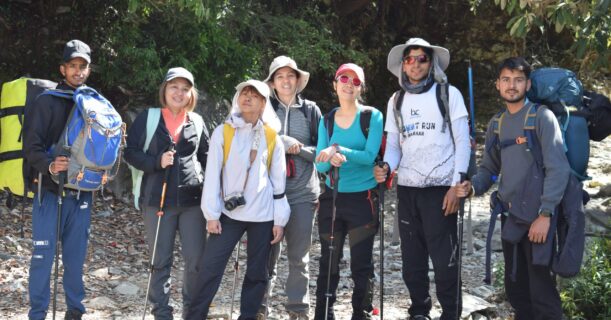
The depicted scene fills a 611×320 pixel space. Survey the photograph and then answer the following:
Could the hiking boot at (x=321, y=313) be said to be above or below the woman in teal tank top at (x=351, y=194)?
below

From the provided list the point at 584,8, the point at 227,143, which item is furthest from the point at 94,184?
the point at 584,8

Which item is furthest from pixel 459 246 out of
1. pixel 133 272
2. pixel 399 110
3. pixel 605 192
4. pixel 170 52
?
pixel 605 192

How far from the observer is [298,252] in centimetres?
614

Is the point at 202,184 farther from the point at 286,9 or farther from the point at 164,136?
the point at 286,9

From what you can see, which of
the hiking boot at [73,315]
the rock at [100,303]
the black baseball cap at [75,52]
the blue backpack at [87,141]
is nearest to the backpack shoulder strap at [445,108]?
the blue backpack at [87,141]

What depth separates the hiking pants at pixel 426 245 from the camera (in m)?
5.82

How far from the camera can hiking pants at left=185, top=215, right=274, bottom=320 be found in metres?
5.77

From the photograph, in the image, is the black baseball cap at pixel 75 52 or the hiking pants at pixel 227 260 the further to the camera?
the black baseball cap at pixel 75 52

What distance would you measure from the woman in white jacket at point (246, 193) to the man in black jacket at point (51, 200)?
3.58ft

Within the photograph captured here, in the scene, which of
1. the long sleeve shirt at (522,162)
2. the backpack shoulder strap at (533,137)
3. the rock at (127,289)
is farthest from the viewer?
the rock at (127,289)

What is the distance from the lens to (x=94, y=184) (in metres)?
5.96

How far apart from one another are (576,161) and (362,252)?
181 centimetres

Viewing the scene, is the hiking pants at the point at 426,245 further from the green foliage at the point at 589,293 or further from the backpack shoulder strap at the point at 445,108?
the green foliage at the point at 589,293

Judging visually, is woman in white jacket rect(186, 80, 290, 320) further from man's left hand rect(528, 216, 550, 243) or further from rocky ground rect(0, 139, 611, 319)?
man's left hand rect(528, 216, 550, 243)
